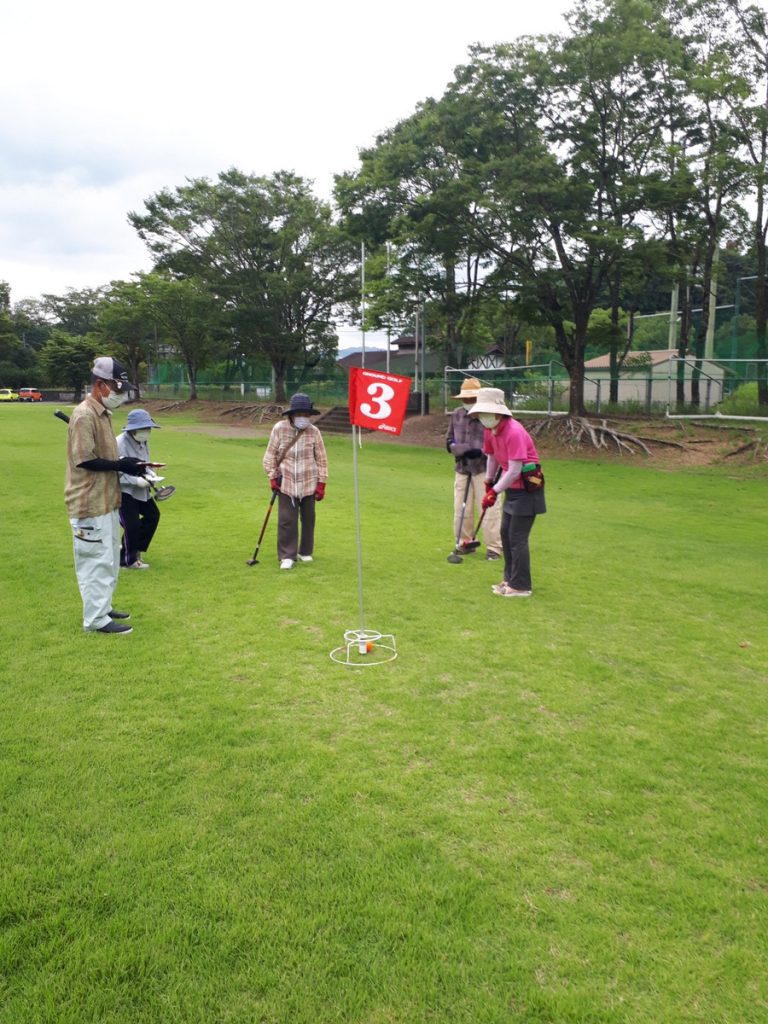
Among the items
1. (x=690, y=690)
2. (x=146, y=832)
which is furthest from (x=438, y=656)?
(x=146, y=832)

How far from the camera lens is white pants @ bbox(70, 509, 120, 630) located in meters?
5.84

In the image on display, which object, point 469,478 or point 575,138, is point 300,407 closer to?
point 469,478

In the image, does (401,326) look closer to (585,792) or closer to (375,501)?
(375,501)

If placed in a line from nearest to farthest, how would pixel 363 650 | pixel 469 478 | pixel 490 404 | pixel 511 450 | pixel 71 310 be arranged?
pixel 363 650
pixel 511 450
pixel 490 404
pixel 469 478
pixel 71 310

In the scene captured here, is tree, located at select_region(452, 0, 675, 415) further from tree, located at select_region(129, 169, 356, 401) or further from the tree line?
tree, located at select_region(129, 169, 356, 401)

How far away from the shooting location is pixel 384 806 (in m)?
3.62

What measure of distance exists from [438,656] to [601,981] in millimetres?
3177

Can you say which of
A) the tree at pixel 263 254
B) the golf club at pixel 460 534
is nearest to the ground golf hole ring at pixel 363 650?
the golf club at pixel 460 534

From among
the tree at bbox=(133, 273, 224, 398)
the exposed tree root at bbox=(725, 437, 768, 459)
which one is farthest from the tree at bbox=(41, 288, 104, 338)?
the exposed tree root at bbox=(725, 437, 768, 459)

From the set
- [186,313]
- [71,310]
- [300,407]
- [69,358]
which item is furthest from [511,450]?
[71,310]

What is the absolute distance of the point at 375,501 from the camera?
44.4 feet

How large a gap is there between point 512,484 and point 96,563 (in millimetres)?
3771

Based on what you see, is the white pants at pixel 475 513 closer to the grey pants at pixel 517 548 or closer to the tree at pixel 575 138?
the grey pants at pixel 517 548

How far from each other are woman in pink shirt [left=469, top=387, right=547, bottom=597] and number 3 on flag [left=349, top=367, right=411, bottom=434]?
156 cm
